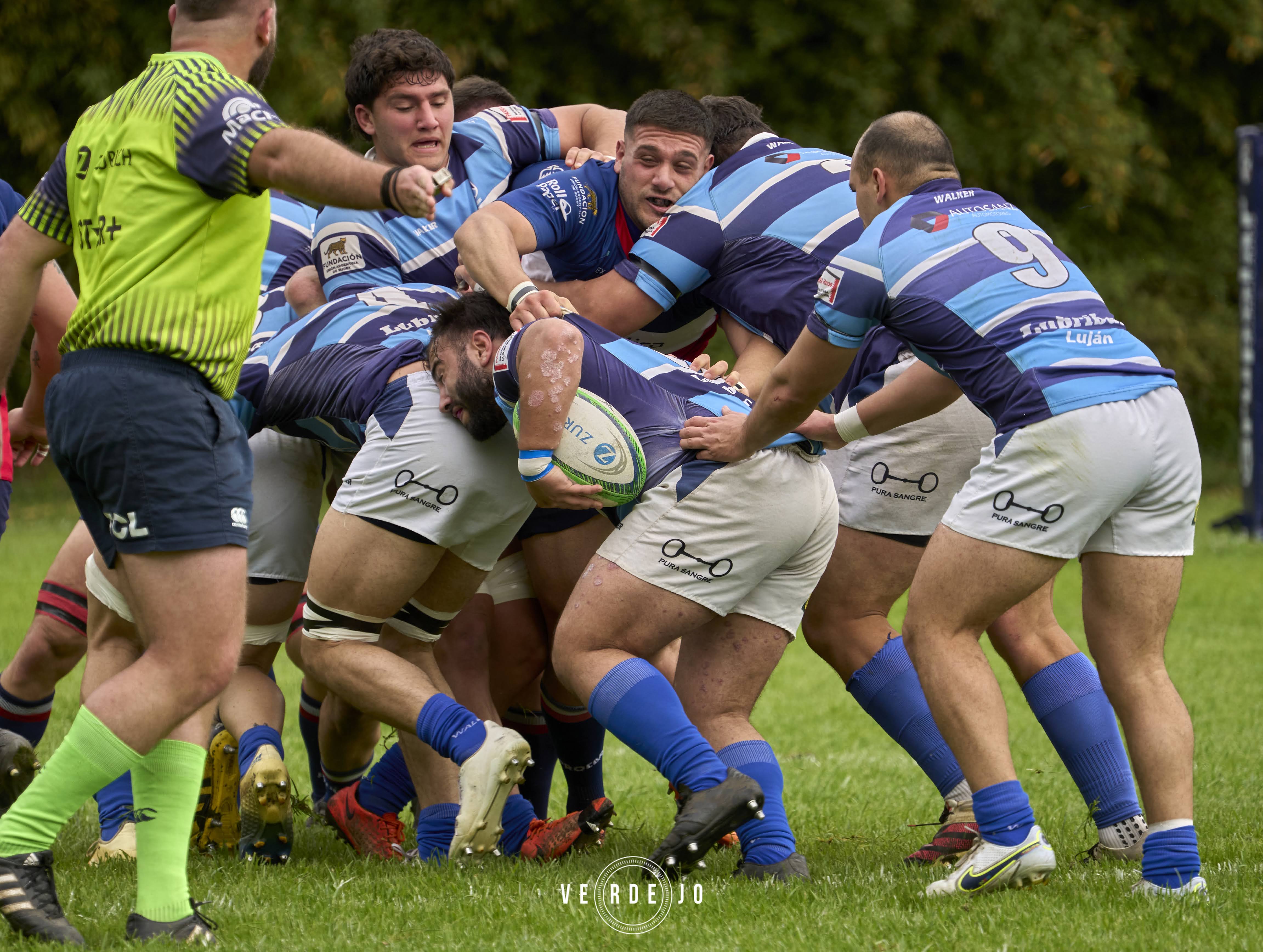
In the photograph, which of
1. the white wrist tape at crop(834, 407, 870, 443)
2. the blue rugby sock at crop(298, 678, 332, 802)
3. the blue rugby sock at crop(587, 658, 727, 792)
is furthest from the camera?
the blue rugby sock at crop(298, 678, 332, 802)

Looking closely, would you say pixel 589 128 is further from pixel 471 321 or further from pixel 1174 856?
pixel 1174 856

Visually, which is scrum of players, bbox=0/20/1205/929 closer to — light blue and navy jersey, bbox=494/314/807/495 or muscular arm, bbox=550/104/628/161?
light blue and navy jersey, bbox=494/314/807/495

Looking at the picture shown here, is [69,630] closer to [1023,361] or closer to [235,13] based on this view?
[235,13]

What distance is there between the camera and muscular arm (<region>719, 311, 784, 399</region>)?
446cm

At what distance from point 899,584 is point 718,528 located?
3.16ft

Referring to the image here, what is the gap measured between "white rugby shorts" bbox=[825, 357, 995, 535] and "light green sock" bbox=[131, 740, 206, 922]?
2096 mm

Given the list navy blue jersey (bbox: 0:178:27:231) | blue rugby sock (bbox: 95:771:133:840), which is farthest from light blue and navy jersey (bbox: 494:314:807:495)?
blue rugby sock (bbox: 95:771:133:840)

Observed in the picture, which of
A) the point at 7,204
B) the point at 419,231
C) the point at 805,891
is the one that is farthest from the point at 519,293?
the point at 805,891

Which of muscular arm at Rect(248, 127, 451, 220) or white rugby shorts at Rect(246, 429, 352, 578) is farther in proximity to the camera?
white rugby shorts at Rect(246, 429, 352, 578)

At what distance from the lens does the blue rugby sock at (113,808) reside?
4.25 m

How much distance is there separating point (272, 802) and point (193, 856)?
355mm

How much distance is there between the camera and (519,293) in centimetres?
405

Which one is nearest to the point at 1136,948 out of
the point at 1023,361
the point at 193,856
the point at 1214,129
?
the point at 1023,361

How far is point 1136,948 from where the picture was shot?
300 centimetres
